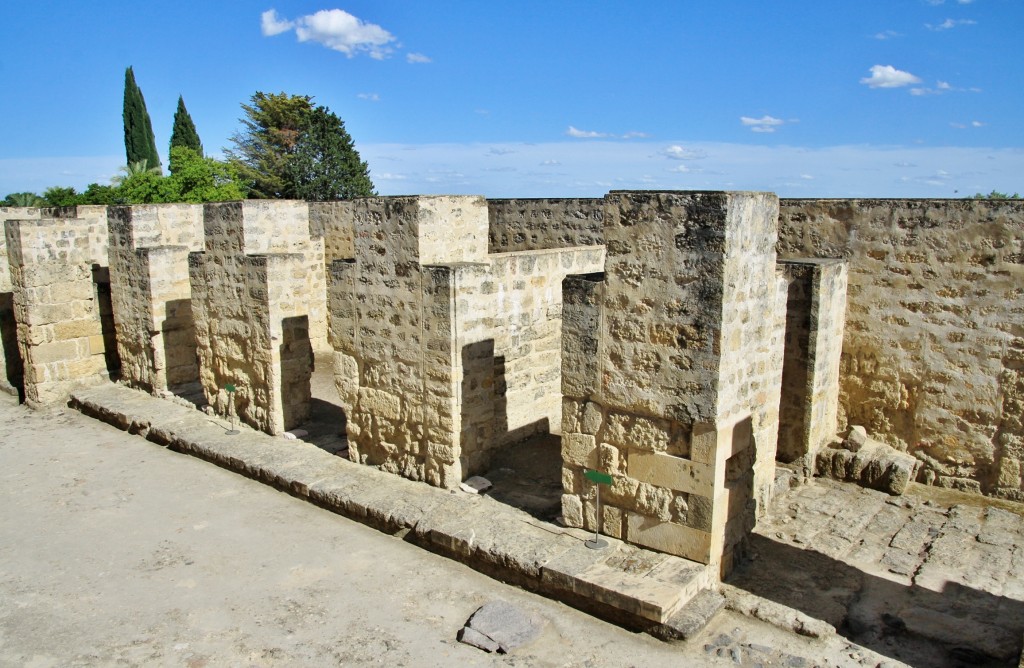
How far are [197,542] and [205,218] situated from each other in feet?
12.8

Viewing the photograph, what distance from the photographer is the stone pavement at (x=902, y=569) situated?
4.93 metres

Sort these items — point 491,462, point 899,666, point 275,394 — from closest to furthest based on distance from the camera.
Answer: point 899,666 < point 491,462 < point 275,394

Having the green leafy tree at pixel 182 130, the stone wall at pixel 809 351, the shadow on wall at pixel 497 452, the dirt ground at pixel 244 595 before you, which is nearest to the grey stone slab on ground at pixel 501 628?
the dirt ground at pixel 244 595

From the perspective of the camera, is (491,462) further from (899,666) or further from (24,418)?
(24,418)

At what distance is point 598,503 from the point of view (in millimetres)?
5660

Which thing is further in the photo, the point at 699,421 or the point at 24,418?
the point at 24,418

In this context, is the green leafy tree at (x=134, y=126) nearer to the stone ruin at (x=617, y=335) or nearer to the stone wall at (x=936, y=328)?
the stone ruin at (x=617, y=335)

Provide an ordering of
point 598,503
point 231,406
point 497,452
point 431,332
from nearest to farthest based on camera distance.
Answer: point 598,503 < point 431,332 < point 497,452 < point 231,406

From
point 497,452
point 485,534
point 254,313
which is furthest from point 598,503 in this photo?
point 254,313

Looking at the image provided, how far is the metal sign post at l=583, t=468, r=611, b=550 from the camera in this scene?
5.51 m

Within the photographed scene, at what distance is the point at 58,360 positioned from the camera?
1042 cm

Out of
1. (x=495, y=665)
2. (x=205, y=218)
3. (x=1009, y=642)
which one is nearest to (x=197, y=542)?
(x=495, y=665)

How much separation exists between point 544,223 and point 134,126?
3730 cm

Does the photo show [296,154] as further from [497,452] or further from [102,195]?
[497,452]
